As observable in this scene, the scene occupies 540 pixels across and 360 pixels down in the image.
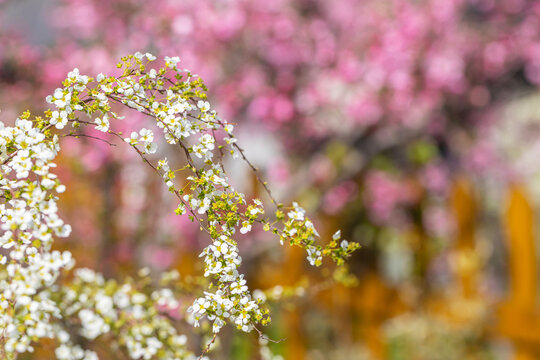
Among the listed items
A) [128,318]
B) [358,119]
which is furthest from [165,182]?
[358,119]

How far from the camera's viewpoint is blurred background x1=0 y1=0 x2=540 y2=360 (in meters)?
3.94

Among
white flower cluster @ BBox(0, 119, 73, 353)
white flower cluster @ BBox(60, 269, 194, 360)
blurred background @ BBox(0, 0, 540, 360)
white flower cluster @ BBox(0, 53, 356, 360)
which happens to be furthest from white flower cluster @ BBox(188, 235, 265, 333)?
blurred background @ BBox(0, 0, 540, 360)

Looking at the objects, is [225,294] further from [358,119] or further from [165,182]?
[358,119]

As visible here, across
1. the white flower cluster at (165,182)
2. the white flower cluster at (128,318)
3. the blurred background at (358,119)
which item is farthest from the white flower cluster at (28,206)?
the blurred background at (358,119)

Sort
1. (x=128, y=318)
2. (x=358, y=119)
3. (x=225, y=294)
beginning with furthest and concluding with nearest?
1. (x=358, y=119)
2. (x=128, y=318)
3. (x=225, y=294)

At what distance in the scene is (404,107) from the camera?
4121 mm

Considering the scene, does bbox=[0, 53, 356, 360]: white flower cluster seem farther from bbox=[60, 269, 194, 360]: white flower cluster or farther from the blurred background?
the blurred background

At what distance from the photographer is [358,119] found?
4.14m

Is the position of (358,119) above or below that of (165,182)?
above

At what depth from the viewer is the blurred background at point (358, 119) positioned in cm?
394

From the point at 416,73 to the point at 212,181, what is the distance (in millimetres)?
3319

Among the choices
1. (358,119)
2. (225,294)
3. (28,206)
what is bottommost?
(225,294)

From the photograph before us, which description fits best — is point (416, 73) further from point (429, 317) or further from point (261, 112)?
point (429, 317)

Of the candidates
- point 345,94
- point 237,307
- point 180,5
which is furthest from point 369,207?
point 237,307
